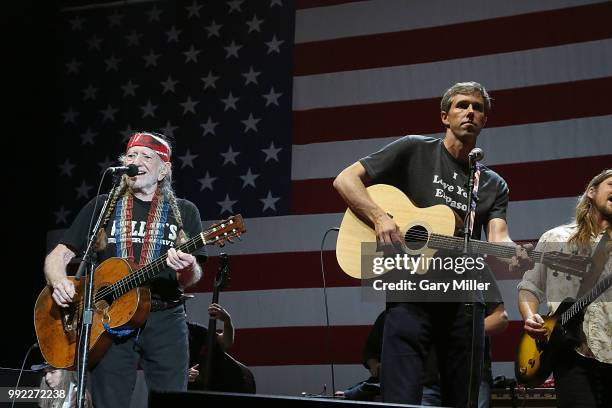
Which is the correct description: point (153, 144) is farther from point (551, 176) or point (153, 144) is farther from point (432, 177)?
point (551, 176)

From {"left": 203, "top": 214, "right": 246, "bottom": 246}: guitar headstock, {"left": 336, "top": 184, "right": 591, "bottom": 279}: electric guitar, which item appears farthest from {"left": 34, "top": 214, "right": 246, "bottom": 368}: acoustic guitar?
{"left": 336, "top": 184, "right": 591, "bottom": 279}: electric guitar

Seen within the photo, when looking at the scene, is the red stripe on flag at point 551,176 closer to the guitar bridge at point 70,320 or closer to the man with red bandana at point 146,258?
the man with red bandana at point 146,258

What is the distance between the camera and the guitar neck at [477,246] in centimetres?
315

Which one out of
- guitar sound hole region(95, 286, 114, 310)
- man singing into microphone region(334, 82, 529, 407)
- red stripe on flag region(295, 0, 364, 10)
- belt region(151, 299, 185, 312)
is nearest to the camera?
man singing into microphone region(334, 82, 529, 407)

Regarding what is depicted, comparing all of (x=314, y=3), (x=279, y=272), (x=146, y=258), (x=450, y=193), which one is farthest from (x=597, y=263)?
(x=314, y=3)

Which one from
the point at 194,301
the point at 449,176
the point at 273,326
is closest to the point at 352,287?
the point at 273,326

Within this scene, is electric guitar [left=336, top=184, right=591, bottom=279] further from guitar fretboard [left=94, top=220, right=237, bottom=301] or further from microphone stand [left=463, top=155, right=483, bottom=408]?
guitar fretboard [left=94, top=220, right=237, bottom=301]

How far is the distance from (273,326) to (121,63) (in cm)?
324

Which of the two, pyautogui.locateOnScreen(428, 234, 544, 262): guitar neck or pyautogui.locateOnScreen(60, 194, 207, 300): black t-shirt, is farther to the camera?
pyautogui.locateOnScreen(60, 194, 207, 300): black t-shirt

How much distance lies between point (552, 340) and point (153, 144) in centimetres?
249

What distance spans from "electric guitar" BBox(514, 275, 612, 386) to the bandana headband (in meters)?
2.31

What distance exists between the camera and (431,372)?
433cm

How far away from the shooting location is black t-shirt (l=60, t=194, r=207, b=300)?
12.5ft

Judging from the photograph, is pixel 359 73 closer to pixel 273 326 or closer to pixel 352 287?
pixel 352 287
